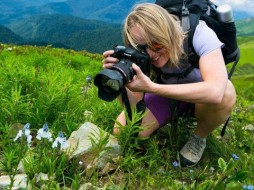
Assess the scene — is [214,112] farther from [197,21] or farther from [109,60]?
[109,60]

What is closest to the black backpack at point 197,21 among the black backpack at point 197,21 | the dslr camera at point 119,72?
the black backpack at point 197,21

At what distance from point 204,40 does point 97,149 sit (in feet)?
4.78

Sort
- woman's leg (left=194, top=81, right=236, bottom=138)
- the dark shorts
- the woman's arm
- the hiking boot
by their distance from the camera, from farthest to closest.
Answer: the dark shorts → the hiking boot → woman's leg (left=194, top=81, right=236, bottom=138) → the woman's arm

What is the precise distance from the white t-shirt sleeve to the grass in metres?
0.91

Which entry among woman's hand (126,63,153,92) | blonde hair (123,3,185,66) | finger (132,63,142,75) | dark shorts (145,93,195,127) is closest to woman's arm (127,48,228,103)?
woman's hand (126,63,153,92)

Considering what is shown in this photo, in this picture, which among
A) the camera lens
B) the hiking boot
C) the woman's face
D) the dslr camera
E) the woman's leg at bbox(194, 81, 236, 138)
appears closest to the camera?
the dslr camera

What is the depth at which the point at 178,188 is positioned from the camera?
3.27m

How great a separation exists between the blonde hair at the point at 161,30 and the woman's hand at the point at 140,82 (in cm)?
40

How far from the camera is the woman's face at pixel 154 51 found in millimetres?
3797

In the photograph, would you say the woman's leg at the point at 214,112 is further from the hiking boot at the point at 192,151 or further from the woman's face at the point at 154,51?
the woman's face at the point at 154,51

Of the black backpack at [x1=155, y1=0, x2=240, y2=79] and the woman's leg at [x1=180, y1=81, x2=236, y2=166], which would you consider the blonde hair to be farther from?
the woman's leg at [x1=180, y1=81, x2=236, y2=166]

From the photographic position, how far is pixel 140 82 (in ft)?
11.4

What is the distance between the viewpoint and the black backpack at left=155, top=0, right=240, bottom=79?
3.88 meters

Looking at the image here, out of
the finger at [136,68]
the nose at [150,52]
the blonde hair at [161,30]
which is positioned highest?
the blonde hair at [161,30]
